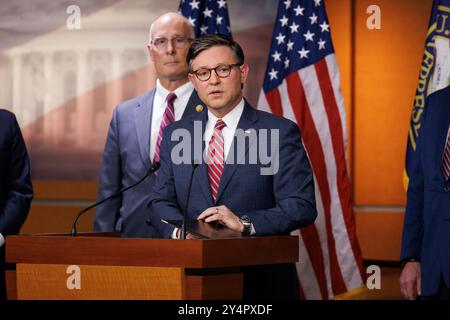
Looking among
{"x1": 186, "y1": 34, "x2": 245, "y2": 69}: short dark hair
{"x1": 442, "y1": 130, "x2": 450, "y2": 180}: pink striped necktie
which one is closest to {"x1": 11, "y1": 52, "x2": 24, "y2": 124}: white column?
{"x1": 186, "y1": 34, "x2": 245, "y2": 69}: short dark hair

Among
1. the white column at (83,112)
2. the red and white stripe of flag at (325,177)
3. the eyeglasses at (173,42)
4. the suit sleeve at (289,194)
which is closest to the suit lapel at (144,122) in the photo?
the eyeglasses at (173,42)

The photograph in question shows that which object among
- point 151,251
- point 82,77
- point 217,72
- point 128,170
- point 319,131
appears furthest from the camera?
point 82,77

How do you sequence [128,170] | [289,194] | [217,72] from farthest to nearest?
[128,170]
[217,72]
[289,194]

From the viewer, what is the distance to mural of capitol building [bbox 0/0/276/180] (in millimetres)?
6859

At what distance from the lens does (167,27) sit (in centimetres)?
407

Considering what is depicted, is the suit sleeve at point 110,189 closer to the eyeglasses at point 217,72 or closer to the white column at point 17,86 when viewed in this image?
the eyeglasses at point 217,72

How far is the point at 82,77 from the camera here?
22.8 feet

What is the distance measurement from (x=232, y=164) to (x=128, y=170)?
1.05 meters

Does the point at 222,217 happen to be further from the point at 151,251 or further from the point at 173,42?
the point at 173,42

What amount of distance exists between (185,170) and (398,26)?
4.27 meters

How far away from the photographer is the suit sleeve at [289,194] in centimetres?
291

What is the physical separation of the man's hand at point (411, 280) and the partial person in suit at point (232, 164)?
0.46 metres

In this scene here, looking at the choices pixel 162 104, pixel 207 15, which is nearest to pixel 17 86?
pixel 207 15
